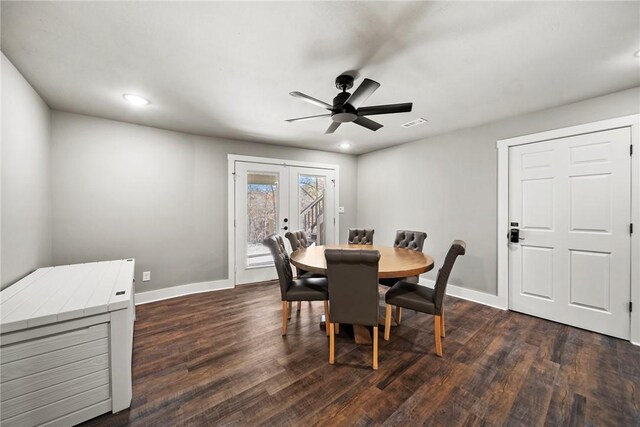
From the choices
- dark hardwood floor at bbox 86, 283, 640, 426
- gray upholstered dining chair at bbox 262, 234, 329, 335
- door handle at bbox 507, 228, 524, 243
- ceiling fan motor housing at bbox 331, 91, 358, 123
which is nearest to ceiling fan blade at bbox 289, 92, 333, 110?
ceiling fan motor housing at bbox 331, 91, 358, 123

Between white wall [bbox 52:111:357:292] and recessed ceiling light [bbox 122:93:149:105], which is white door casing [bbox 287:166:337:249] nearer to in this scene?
white wall [bbox 52:111:357:292]

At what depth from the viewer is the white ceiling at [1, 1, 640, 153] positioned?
139 cm

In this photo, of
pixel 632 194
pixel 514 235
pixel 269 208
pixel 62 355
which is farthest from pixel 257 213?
pixel 632 194

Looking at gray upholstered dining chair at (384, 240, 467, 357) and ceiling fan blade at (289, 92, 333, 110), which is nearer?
ceiling fan blade at (289, 92, 333, 110)

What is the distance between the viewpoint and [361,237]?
3715mm

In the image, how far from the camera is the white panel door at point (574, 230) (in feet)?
7.71

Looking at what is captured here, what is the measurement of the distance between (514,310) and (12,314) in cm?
447

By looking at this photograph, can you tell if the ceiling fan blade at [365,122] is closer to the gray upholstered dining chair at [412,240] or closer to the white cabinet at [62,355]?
the gray upholstered dining chair at [412,240]

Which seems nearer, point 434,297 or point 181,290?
point 434,297

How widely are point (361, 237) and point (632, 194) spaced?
2786mm

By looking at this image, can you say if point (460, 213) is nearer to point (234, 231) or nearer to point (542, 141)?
point (542, 141)

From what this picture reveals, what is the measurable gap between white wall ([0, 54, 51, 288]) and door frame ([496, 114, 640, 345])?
15.7 feet

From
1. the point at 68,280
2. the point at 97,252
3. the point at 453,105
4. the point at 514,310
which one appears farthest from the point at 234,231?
the point at 514,310

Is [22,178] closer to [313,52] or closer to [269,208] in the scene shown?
[313,52]
